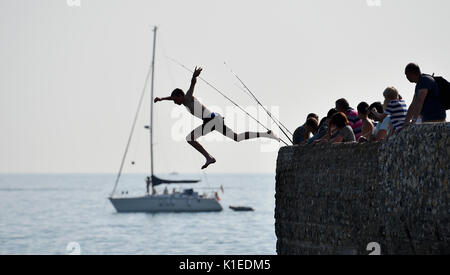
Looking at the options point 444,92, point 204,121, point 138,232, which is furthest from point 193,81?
point 138,232

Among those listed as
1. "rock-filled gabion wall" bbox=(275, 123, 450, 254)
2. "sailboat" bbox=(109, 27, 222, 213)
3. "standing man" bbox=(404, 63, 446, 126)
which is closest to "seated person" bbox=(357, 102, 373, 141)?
"rock-filled gabion wall" bbox=(275, 123, 450, 254)

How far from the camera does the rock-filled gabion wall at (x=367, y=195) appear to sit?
1134 centimetres

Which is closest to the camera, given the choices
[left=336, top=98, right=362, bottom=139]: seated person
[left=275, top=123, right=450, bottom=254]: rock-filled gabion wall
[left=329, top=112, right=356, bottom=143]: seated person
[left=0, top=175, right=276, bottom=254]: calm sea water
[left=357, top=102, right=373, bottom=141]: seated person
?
[left=275, top=123, right=450, bottom=254]: rock-filled gabion wall

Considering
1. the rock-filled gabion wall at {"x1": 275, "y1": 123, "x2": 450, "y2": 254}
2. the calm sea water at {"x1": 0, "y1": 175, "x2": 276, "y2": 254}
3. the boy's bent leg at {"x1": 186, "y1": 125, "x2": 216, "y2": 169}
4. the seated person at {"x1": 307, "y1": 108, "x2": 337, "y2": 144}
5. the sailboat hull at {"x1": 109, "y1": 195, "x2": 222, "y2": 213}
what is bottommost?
the calm sea water at {"x1": 0, "y1": 175, "x2": 276, "y2": 254}

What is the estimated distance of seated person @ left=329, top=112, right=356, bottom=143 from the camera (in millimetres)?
14262

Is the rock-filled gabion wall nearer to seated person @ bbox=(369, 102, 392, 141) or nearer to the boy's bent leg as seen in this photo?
seated person @ bbox=(369, 102, 392, 141)

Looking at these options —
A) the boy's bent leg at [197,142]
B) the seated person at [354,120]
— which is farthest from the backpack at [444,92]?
the boy's bent leg at [197,142]

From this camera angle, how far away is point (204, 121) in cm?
1380

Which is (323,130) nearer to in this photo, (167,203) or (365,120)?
(365,120)

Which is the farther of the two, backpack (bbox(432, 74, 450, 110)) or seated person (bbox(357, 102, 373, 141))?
seated person (bbox(357, 102, 373, 141))

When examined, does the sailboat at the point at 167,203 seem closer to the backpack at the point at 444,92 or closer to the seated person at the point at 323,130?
the seated person at the point at 323,130

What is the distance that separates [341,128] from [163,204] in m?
80.2

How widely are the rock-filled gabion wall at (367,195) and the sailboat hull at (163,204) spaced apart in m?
75.4

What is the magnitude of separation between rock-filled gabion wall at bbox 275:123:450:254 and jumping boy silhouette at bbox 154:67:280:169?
1.30 m
